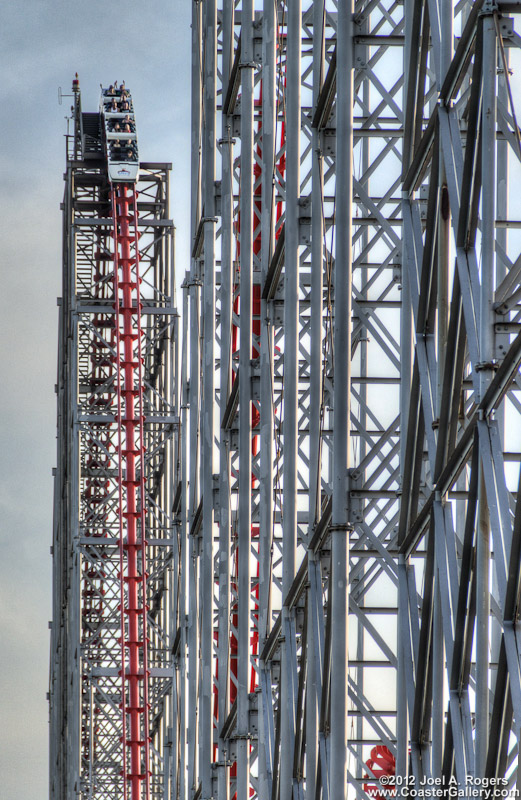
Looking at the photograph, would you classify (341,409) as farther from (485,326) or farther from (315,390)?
(485,326)

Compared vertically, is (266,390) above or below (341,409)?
above

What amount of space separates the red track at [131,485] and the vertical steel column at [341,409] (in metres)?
29.6

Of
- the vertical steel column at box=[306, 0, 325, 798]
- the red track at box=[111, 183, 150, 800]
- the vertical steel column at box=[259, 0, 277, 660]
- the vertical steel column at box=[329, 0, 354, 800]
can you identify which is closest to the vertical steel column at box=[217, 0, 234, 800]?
Result: the vertical steel column at box=[259, 0, 277, 660]

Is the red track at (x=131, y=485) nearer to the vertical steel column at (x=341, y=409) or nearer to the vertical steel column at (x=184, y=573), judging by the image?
the vertical steel column at (x=184, y=573)

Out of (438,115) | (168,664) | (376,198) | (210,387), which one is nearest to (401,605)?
(438,115)

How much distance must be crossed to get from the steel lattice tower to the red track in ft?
52.6

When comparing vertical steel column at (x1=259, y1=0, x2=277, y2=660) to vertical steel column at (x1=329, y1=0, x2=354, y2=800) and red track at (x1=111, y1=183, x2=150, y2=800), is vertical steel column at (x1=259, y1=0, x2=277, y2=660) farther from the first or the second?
red track at (x1=111, y1=183, x2=150, y2=800)

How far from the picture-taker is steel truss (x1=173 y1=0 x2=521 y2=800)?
33.7ft

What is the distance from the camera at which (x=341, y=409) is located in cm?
1443

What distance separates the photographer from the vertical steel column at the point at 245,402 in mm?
21344

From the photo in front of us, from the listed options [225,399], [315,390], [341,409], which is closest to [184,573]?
[225,399]

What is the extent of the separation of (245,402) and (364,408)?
3.10m

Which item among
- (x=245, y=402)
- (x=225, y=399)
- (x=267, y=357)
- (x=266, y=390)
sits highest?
(x=225, y=399)

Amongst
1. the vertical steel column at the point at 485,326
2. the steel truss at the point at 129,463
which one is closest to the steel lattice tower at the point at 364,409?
the vertical steel column at the point at 485,326
